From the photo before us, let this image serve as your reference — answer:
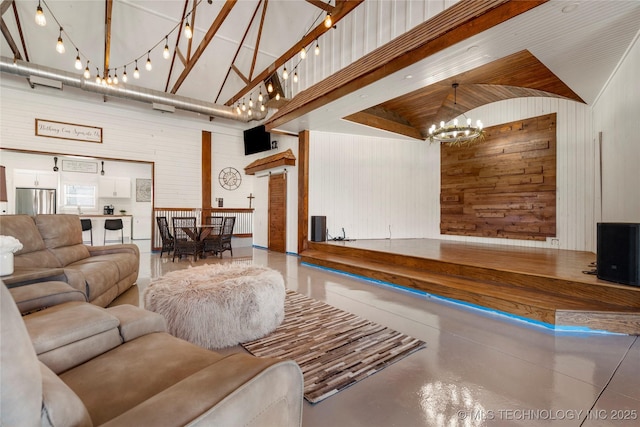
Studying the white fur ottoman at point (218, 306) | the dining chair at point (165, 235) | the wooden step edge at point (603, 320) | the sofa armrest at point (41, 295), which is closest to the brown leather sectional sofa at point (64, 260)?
the sofa armrest at point (41, 295)

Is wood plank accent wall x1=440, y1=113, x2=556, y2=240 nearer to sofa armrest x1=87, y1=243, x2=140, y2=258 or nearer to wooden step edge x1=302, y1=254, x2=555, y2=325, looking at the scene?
wooden step edge x1=302, y1=254, x2=555, y2=325

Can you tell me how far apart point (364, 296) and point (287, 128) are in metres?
4.87

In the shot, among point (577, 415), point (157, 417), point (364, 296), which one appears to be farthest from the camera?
point (364, 296)

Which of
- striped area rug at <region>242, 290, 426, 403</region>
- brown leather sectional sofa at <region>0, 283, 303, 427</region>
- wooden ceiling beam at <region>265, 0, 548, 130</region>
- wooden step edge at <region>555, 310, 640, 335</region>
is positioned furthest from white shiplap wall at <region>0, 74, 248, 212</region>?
wooden step edge at <region>555, 310, 640, 335</region>

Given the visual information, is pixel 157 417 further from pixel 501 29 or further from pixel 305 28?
pixel 305 28

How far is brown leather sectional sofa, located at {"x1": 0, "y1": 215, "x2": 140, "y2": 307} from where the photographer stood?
8.62 feet

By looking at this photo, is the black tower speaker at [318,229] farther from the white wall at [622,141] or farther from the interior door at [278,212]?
the white wall at [622,141]

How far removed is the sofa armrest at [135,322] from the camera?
1.50 m

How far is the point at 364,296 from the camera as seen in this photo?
397cm

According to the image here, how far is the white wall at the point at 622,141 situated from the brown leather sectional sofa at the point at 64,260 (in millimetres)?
6108

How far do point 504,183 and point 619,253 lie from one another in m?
4.34

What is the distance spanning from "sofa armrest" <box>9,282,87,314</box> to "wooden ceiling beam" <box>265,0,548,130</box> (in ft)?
14.5

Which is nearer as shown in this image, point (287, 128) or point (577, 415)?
point (577, 415)

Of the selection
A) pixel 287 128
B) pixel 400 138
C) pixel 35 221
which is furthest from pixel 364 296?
pixel 400 138
